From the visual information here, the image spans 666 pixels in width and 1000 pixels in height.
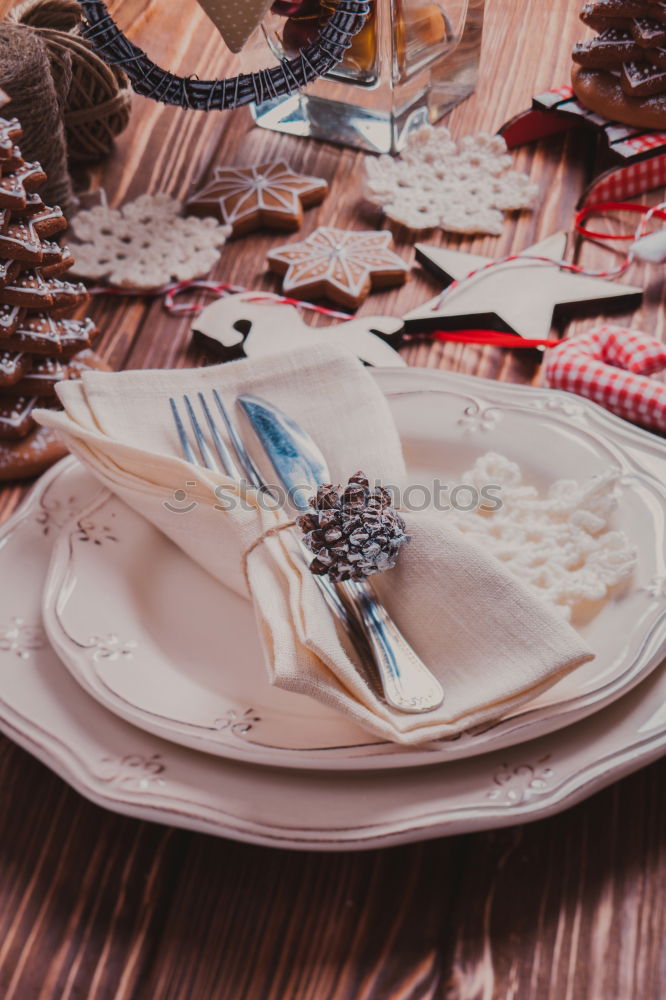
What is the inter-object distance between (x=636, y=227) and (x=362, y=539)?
21.3 inches

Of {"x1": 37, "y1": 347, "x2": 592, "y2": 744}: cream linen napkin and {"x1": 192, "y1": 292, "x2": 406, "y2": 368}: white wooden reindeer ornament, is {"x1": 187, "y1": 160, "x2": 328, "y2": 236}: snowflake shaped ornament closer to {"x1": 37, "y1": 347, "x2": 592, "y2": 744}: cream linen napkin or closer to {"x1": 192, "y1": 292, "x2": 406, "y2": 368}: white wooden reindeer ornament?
{"x1": 192, "y1": 292, "x2": 406, "y2": 368}: white wooden reindeer ornament

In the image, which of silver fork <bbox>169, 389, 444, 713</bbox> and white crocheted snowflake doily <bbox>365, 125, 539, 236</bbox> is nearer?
silver fork <bbox>169, 389, 444, 713</bbox>

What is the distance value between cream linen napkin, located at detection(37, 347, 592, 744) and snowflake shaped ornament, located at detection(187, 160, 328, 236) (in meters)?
0.30

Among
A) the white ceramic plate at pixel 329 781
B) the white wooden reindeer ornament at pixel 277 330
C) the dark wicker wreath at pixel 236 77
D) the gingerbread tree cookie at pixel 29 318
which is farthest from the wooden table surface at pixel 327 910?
the dark wicker wreath at pixel 236 77

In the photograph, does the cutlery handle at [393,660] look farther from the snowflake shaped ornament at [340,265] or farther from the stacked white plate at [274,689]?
the snowflake shaped ornament at [340,265]

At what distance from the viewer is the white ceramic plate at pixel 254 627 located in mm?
515

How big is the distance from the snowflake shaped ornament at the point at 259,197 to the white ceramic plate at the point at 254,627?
317mm

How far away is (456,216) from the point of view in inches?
37.4

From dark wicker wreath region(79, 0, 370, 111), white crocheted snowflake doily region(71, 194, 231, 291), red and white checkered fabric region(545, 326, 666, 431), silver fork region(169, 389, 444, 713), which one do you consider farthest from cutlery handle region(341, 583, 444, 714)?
dark wicker wreath region(79, 0, 370, 111)

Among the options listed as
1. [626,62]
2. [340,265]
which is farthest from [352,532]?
[626,62]

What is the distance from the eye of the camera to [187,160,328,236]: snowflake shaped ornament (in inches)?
37.9

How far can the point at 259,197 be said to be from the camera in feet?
3.19

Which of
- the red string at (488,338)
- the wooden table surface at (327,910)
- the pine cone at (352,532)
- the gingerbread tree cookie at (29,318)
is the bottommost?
the wooden table surface at (327,910)

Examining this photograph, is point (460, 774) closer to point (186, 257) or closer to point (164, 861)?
point (164, 861)
